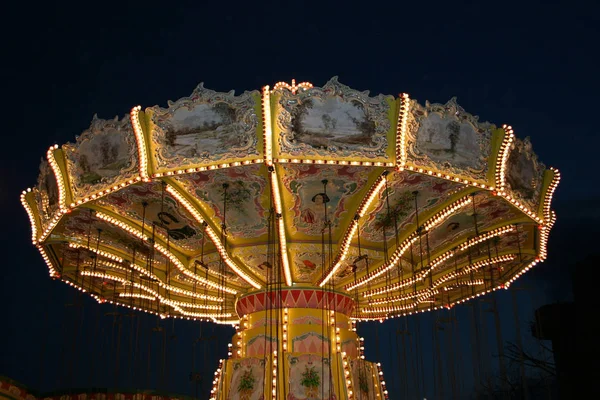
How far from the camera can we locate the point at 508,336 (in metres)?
40.7

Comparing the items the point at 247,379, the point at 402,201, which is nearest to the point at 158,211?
the point at 247,379

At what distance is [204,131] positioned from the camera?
9727mm

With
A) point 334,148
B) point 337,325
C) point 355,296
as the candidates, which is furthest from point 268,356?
point 334,148

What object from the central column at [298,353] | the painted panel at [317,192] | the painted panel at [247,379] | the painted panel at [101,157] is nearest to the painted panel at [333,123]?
the painted panel at [317,192]

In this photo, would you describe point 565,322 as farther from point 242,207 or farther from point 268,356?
point 242,207

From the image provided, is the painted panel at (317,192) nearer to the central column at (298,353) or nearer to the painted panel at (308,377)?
the central column at (298,353)

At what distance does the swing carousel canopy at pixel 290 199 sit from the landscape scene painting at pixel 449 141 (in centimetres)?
2

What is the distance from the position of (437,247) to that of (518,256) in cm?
207

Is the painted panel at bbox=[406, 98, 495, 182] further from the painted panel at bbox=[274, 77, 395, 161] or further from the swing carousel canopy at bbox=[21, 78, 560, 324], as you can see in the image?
the painted panel at bbox=[274, 77, 395, 161]

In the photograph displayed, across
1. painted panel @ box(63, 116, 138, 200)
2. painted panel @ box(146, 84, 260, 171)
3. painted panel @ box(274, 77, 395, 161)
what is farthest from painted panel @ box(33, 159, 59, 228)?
painted panel @ box(274, 77, 395, 161)

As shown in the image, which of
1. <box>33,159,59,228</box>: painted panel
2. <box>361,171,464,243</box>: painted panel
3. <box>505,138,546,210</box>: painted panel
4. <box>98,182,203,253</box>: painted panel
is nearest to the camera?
<box>361,171,464,243</box>: painted panel

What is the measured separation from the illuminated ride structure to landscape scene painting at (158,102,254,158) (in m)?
0.02

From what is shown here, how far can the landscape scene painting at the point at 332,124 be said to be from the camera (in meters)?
9.42

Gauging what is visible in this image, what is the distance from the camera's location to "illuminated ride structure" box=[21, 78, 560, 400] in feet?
31.4
